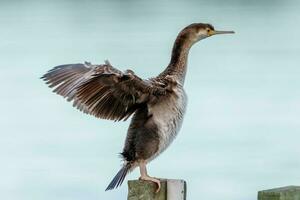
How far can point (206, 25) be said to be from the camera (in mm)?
8016

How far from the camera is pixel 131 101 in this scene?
23.4ft

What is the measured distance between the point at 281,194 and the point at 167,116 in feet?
6.93

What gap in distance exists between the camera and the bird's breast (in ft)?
23.5

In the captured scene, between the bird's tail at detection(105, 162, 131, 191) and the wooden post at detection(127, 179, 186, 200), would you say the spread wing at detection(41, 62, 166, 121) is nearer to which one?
the bird's tail at detection(105, 162, 131, 191)

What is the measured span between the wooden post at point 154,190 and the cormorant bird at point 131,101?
0.96 metres

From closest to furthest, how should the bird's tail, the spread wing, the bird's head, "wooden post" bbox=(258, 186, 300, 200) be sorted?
1. "wooden post" bbox=(258, 186, 300, 200)
2. the bird's tail
3. the spread wing
4. the bird's head

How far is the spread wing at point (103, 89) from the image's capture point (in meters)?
6.87

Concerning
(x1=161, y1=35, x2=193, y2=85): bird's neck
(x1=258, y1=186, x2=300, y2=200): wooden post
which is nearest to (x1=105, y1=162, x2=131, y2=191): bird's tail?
(x1=161, y1=35, x2=193, y2=85): bird's neck

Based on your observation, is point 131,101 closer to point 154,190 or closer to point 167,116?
point 167,116

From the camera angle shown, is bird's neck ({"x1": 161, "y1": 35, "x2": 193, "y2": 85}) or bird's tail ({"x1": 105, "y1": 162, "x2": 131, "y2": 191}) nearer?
bird's tail ({"x1": 105, "y1": 162, "x2": 131, "y2": 191})

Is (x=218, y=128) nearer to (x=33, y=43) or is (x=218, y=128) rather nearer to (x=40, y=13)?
(x=33, y=43)

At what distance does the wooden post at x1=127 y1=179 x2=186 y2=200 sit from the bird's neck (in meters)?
1.92

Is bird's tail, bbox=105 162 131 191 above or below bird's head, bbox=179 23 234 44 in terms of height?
below

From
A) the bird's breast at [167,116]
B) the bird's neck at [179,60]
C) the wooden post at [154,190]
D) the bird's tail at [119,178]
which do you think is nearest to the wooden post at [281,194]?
the wooden post at [154,190]
